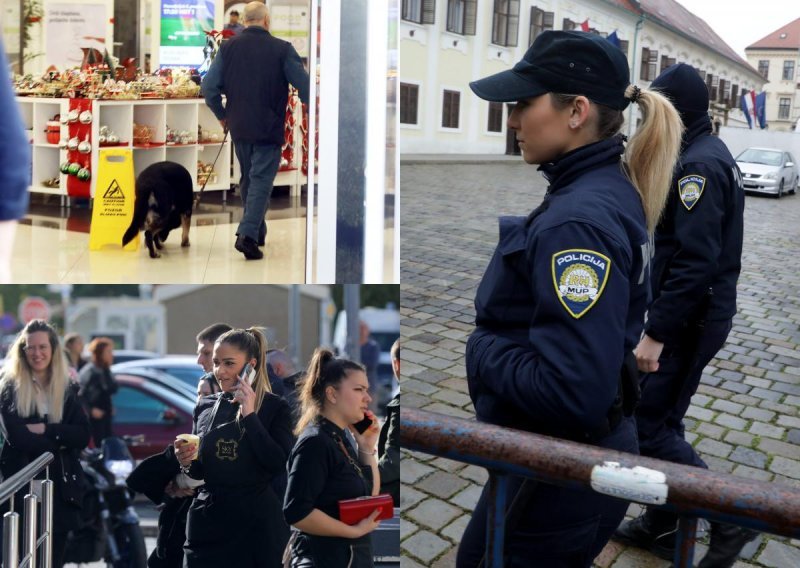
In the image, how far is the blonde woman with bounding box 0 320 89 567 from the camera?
5.74ft

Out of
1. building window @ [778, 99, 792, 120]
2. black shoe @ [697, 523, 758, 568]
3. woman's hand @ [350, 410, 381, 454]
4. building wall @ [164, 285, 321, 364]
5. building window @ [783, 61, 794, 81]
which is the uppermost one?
building window @ [783, 61, 794, 81]

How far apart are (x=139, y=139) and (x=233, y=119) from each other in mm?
473

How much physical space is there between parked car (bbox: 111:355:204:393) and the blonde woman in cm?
15

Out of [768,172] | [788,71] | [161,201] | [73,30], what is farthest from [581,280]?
[788,71]

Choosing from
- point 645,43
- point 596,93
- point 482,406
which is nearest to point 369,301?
point 482,406

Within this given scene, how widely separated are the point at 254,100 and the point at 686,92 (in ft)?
6.48

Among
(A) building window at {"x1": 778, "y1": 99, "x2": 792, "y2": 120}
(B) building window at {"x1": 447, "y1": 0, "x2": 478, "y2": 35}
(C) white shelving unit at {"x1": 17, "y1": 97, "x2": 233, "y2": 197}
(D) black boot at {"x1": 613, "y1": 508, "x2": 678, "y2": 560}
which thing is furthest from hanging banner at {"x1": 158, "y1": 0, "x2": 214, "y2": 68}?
(A) building window at {"x1": 778, "y1": 99, "x2": 792, "y2": 120}

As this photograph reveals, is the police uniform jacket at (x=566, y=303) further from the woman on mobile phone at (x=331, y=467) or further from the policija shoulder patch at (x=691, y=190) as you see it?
the policija shoulder patch at (x=691, y=190)

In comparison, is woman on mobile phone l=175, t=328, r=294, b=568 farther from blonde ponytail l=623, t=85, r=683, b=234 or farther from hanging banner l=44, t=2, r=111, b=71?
hanging banner l=44, t=2, r=111, b=71

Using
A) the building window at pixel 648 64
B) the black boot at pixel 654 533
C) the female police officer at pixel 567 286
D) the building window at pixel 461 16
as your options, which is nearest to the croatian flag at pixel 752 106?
Answer: the building window at pixel 648 64

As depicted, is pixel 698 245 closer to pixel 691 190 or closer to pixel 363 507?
pixel 691 190

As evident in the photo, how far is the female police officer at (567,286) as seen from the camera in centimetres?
157

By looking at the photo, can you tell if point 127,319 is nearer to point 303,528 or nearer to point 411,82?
point 303,528

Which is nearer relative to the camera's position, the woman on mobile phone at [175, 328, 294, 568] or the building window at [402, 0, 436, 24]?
the woman on mobile phone at [175, 328, 294, 568]
